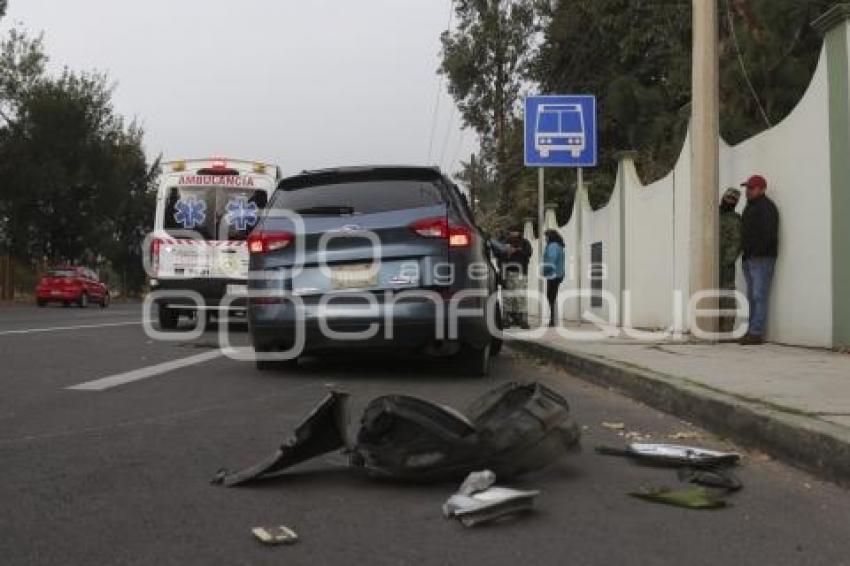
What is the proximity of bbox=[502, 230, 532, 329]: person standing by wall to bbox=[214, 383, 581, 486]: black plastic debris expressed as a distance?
11.7 metres

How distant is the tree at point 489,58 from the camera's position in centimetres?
4662

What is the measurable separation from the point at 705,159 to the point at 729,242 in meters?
2.35

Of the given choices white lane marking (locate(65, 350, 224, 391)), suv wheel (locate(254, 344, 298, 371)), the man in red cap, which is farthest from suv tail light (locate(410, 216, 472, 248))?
the man in red cap

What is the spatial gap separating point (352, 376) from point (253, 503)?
4607mm

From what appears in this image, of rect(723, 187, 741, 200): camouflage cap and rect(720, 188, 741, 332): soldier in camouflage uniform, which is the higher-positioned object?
rect(723, 187, 741, 200): camouflage cap

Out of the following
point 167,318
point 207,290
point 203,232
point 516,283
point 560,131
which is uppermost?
point 560,131

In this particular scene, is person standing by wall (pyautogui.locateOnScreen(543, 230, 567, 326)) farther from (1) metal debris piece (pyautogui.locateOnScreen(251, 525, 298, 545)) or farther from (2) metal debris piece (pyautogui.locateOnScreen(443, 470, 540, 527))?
(1) metal debris piece (pyautogui.locateOnScreen(251, 525, 298, 545))

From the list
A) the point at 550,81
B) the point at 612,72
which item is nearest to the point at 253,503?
the point at 612,72

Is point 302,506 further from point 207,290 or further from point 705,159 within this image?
point 207,290

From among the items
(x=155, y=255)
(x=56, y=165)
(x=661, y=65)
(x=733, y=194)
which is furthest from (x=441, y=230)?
(x=56, y=165)

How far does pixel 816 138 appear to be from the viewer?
9.76 metres

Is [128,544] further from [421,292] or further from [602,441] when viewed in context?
[421,292]

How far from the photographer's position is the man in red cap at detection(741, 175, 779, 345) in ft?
33.7

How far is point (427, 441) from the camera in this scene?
14.0 ft
